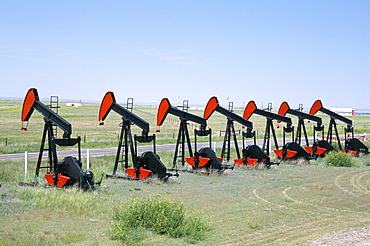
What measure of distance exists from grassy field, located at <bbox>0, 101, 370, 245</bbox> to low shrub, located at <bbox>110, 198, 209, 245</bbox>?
21cm

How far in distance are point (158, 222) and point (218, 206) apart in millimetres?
3251

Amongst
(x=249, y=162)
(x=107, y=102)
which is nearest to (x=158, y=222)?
(x=107, y=102)

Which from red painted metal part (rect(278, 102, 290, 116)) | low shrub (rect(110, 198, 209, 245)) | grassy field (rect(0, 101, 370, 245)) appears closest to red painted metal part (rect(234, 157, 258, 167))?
grassy field (rect(0, 101, 370, 245))

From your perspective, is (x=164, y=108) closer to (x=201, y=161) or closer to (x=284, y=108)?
(x=201, y=161)

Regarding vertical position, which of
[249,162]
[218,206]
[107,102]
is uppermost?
[107,102]

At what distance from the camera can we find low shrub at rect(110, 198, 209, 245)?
8.84m

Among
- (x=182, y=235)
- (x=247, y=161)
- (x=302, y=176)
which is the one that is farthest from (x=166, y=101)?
(x=182, y=235)

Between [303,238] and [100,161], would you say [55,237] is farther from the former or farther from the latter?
[100,161]

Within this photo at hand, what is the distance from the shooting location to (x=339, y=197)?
539 inches

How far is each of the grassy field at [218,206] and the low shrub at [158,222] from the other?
214 mm

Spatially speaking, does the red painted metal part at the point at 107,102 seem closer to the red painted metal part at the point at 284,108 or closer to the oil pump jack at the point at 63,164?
the oil pump jack at the point at 63,164

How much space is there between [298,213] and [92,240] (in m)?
5.32

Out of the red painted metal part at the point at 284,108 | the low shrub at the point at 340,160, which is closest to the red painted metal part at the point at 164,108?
the low shrub at the point at 340,160

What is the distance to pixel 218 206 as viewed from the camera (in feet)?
39.7
